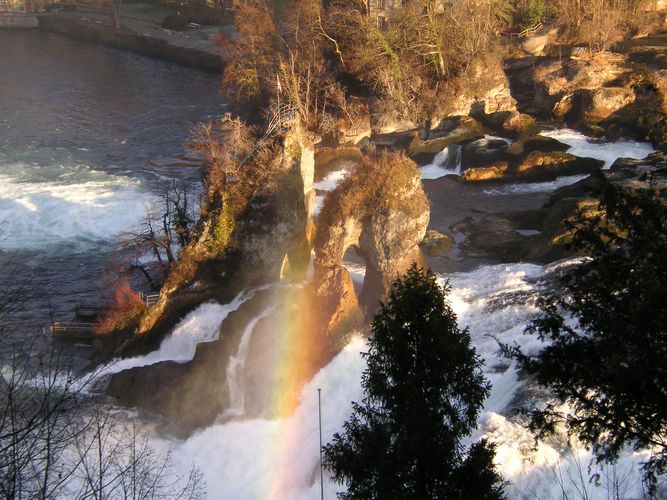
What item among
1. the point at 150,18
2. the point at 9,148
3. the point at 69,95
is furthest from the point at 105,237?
the point at 150,18

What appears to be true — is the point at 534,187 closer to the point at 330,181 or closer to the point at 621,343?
the point at 330,181

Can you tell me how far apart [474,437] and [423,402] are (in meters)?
10.0

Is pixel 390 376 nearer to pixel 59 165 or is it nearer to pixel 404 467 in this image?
pixel 404 467

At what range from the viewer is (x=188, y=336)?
3127 cm

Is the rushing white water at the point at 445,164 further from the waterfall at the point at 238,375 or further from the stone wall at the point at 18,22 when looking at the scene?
the stone wall at the point at 18,22

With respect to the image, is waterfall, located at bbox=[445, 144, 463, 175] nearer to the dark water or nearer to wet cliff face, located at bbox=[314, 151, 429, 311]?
wet cliff face, located at bbox=[314, 151, 429, 311]

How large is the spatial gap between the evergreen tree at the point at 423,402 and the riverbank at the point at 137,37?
66.6 metres

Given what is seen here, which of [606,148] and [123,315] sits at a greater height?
[606,148]

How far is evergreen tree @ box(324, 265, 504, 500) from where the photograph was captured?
1415cm

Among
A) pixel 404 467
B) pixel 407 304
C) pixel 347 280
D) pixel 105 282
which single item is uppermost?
pixel 407 304

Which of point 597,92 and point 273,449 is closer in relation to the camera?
point 273,449

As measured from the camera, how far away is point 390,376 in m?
14.6

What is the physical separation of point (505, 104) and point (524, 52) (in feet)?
32.0

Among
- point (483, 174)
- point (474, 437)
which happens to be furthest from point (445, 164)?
point (474, 437)
